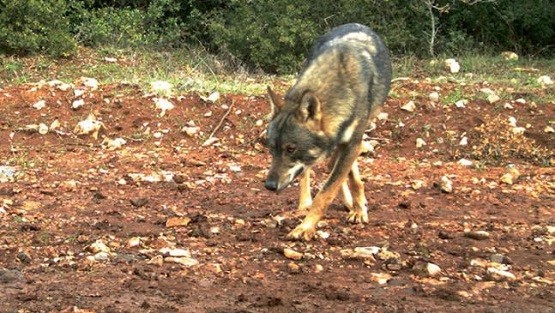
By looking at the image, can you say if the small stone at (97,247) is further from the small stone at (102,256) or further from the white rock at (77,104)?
the white rock at (77,104)

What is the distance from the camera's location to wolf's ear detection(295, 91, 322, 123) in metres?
5.71

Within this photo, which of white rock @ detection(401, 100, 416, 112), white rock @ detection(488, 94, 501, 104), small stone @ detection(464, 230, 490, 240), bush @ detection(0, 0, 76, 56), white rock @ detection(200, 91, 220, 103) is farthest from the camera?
bush @ detection(0, 0, 76, 56)

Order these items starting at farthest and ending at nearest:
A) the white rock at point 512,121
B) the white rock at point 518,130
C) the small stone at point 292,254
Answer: the white rock at point 512,121 < the white rock at point 518,130 < the small stone at point 292,254

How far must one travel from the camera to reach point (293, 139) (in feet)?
18.9

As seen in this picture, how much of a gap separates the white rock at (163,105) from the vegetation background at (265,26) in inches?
182

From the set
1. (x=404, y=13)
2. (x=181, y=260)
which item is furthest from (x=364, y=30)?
(x=404, y=13)

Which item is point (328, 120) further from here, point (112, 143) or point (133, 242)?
point (112, 143)

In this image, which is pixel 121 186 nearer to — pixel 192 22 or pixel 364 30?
pixel 364 30

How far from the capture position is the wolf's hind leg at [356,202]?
638cm

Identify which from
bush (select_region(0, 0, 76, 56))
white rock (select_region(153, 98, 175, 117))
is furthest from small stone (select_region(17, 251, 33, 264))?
bush (select_region(0, 0, 76, 56))

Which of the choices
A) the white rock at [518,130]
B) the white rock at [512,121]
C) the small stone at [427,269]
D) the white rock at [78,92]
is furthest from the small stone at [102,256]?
the white rock at [512,121]

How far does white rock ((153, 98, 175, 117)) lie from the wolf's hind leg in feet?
11.9

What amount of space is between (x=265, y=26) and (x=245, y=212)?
27.7 ft

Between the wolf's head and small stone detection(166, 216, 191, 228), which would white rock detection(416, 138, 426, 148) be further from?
small stone detection(166, 216, 191, 228)
